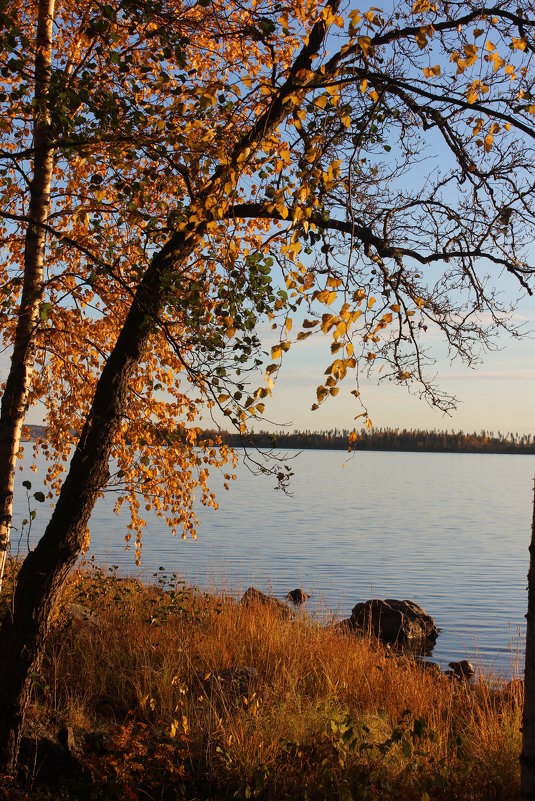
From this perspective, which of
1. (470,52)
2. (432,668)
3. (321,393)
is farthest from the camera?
(432,668)

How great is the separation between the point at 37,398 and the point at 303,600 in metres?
11.6

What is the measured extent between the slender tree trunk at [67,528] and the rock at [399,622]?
10.1 meters

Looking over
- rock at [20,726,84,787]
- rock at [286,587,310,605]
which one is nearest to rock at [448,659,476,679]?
rock at [286,587,310,605]

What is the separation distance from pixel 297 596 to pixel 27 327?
13.4m

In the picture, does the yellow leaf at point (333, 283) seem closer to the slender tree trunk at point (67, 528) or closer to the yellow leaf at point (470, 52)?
the yellow leaf at point (470, 52)

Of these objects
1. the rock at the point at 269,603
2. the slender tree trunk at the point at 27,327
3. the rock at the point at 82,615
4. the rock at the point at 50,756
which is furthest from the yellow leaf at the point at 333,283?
the rock at the point at 269,603

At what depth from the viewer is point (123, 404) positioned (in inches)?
261

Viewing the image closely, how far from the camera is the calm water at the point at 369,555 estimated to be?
18.4 meters

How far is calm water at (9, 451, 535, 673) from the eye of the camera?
1842 cm

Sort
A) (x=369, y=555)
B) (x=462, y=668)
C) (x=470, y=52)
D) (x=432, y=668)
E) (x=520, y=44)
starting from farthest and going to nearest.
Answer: (x=369, y=555) → (x=462, y=668) → (x=432, y=668) → (x=520, y=44) → (x=470, y=52)

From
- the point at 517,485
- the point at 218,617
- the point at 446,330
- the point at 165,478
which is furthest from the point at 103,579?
the point at 517,485

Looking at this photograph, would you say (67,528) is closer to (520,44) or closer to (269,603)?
(520,44)

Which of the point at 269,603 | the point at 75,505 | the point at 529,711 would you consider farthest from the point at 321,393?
the point at 269,603

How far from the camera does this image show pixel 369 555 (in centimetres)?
2770
